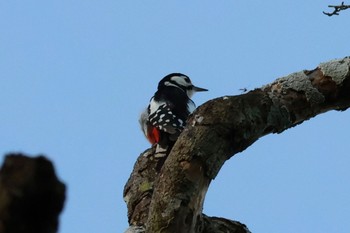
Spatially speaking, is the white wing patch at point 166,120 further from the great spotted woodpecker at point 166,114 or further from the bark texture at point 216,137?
the bark texture at point 216,137

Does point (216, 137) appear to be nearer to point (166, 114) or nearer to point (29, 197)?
point (29, 197)

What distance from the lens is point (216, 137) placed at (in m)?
2.07

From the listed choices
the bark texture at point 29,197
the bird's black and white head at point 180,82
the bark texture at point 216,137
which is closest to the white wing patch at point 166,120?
the bird's black and white head at point 180,82

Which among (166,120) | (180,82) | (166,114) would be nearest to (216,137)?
(166,120)

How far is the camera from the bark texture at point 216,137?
1922 mm

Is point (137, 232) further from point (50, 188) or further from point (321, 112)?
point (50, 188)

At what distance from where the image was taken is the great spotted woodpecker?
4977mm

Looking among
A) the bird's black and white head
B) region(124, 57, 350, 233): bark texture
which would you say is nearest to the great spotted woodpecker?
the bird's black and white head

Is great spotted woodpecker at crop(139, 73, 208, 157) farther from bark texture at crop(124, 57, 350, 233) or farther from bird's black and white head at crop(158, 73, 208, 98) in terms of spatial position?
bark texture at crop(124, 57, 350, 233)

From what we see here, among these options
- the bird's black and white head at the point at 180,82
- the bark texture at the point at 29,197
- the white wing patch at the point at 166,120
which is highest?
the bird's black and white head at the point at 180,82

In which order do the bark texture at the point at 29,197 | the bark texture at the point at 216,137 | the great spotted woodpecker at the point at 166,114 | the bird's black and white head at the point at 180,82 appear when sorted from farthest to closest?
the bird's black and white head at the point at 180,82 < the great spotted woodpecker at the point at 166,114 < the bark texture at the point at 216,137 < the bark texture at the point at 29,197

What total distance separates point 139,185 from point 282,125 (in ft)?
2.36

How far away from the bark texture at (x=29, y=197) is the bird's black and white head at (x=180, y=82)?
23.8 ft

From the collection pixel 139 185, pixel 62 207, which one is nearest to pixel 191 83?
pixel 139 185
